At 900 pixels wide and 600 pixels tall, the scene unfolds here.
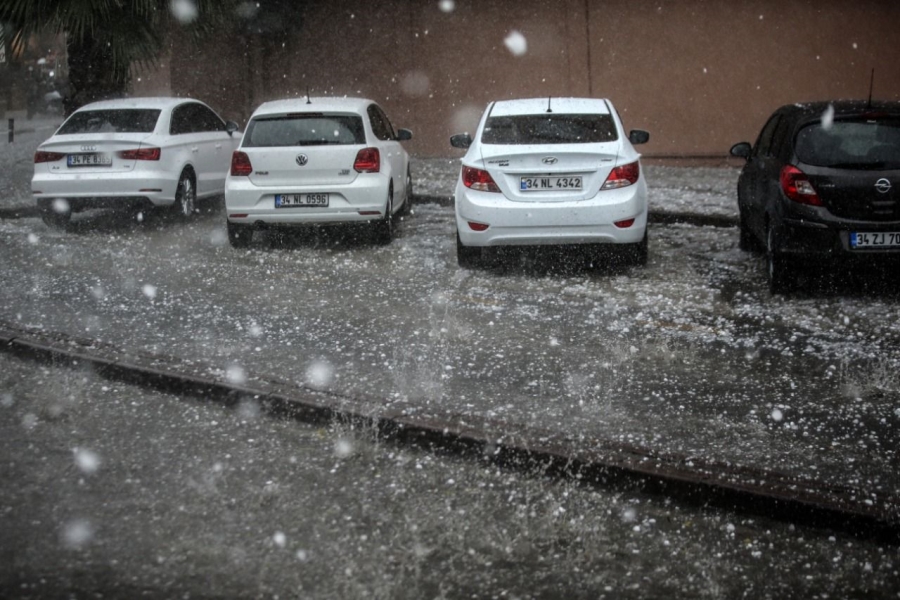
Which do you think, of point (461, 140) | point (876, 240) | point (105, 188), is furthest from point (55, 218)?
point (876, 240)

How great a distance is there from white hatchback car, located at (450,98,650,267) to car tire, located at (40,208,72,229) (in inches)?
220

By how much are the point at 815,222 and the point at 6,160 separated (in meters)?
16.4

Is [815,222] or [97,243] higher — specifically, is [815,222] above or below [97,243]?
above

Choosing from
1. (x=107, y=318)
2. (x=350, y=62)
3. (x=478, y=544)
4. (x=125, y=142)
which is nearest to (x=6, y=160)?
(x=350, y=62)

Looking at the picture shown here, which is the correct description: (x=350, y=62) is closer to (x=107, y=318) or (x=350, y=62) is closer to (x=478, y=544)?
(x=107, y=318)

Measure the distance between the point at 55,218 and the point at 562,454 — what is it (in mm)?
9332

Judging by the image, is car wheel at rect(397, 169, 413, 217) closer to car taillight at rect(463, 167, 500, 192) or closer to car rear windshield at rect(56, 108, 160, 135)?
car rear windshield at rect(56, 108, 160, 135)

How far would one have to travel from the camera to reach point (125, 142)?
1187 cm

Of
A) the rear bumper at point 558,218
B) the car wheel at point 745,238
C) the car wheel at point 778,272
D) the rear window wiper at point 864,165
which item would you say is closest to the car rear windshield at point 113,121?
the rear bumper at point 558,218

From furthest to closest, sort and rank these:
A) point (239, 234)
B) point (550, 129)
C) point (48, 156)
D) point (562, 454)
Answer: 1. point (48, 156)
2. point (239, 234)
3. point (550, 129)
4. point (562, 454)

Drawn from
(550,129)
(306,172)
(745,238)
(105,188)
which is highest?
(550,129)

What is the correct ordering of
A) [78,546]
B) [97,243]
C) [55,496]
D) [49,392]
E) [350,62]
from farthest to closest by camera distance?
[350,62], [97,243], [49,392], [55,496], [78,546]

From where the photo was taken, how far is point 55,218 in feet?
40.8

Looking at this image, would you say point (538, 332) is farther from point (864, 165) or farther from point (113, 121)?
point (113, 121)
